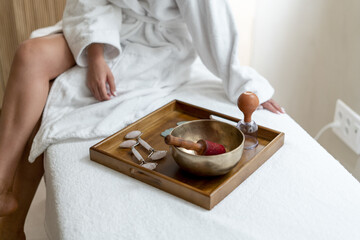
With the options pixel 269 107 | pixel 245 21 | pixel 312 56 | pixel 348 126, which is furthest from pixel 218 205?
pixel 245 21

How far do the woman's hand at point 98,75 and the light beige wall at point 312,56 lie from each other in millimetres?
838

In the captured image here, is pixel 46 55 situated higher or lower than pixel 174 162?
higher

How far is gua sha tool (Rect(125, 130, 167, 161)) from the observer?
929 mm

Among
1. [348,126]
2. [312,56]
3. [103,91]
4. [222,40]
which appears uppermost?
[222,40]

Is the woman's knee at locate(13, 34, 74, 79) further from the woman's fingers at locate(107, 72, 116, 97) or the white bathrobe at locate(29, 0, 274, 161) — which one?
the woman's fingers at locate(107, 72, 116, 97)

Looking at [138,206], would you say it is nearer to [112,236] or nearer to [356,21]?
[112,236]

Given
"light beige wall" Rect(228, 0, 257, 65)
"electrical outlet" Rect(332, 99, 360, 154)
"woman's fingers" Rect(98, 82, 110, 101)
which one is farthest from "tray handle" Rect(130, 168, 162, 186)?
"light beige wall" Rect(228, 0, 257, 65)

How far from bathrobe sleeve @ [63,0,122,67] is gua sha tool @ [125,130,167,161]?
12.7 inches

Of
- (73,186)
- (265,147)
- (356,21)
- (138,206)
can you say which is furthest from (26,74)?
(356,21)

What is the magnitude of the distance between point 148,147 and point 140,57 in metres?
0.41

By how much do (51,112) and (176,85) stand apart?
384 millimetres

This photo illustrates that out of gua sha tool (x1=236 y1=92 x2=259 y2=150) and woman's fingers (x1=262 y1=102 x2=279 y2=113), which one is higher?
gua sha tool (x1=236 y1=92 x2=259 y2=150)

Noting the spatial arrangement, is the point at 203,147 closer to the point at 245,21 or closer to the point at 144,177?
the point at 144,177

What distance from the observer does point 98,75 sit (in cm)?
119
